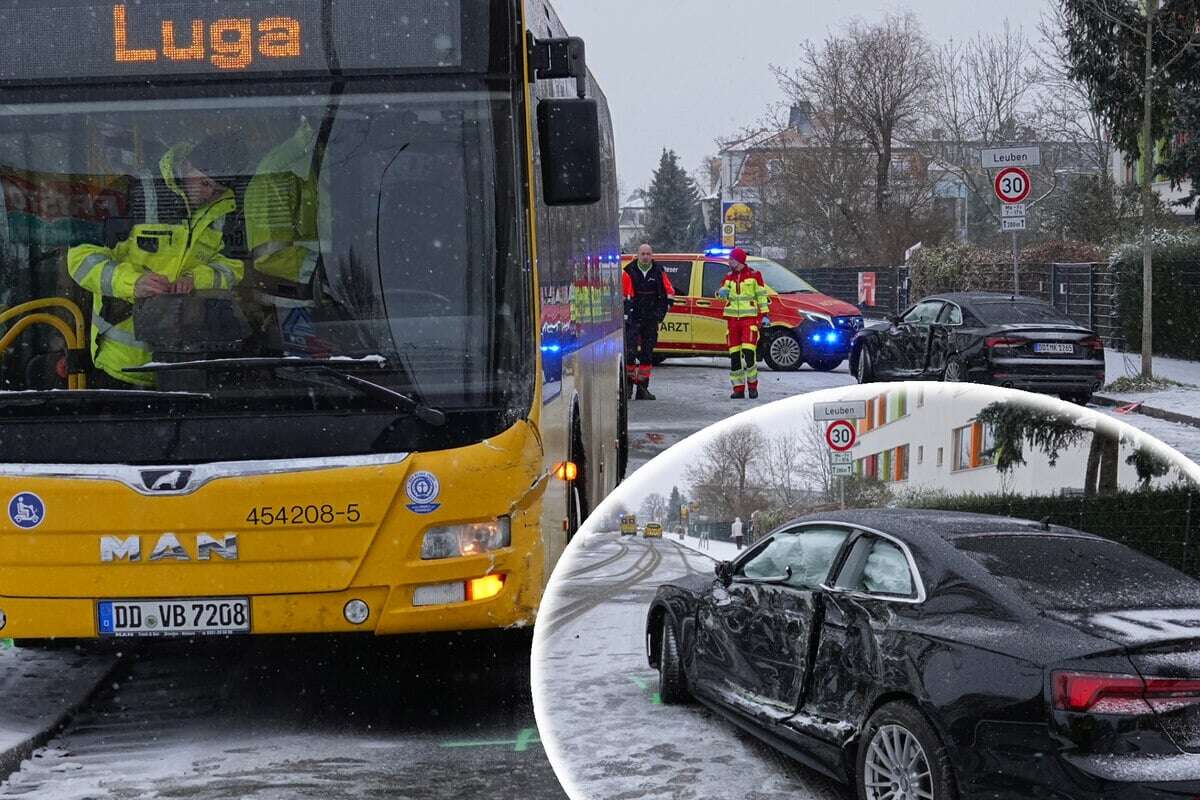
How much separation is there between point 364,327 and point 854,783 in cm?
469

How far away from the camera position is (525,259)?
242 inches

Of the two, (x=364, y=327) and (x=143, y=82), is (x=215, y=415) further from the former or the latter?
(x=143, y=82)

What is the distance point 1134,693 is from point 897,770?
235mm

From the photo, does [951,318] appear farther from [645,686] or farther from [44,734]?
[645,686]

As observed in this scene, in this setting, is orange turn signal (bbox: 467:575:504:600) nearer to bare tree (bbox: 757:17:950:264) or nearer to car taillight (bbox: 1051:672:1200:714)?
car taillight (bbox: 1051:672:1200:714)

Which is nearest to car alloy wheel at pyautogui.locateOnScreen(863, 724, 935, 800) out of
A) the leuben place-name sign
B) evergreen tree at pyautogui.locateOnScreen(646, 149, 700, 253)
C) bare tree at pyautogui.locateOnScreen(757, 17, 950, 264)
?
the leuben place-name sign

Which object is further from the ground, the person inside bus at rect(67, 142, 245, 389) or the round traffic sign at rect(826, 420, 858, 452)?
the person inside bus at rect(67, 142, 245, 389)

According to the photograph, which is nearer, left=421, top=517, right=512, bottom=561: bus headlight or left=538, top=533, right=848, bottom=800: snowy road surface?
left=538, top=533, right=848, bottom=800: snowy road surface

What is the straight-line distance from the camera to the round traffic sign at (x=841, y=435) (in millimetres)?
1505

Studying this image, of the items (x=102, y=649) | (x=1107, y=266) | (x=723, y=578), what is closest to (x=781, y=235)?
(x=1107, y=266)

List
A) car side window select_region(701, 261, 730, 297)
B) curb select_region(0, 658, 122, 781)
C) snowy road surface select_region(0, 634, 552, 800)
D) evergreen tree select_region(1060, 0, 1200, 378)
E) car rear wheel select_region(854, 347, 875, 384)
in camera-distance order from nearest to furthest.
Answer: car rear wheel select_region(854, 347, 875, 384), snowy road surface select_region(0, 634, 552, 800), curb select_region(0, 658, 122, 781), evergreen tree select_region(1060, 0, 1200, 378), car side window select_region(701, 261, 730, 297)

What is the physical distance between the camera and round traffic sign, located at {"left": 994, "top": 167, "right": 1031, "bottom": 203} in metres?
25.6

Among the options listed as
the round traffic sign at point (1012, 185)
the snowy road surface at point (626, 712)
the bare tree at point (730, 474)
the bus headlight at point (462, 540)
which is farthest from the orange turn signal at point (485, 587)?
the round traffic sign at point (1012, 185)

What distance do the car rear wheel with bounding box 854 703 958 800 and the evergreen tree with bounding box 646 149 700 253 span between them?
10231 centimetres
